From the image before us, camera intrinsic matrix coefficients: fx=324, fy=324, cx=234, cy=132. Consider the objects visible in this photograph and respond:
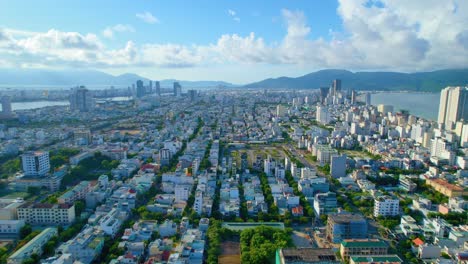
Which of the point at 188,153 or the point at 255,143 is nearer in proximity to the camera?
the point at 188,153

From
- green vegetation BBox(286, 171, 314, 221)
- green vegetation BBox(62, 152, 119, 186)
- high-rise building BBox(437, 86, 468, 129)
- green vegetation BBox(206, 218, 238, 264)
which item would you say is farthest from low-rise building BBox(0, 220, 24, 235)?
high-rise building BBox(437, 86, 468, 129)

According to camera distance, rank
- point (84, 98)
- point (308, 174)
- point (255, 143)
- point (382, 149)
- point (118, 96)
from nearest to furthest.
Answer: point (308, 174) → point (382, 149) → point (255, 143) → point (84, 98) → point (118, 96)

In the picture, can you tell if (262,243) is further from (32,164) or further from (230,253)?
(32,164)

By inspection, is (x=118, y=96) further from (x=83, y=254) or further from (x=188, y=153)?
(x=83, y=254)

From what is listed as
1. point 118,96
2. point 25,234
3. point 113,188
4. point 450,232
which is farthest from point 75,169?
point 118,96

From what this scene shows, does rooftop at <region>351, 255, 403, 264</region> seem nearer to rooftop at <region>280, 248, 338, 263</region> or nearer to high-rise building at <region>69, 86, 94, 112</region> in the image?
rooftop at <region>280, 248, 338, 263</region>
